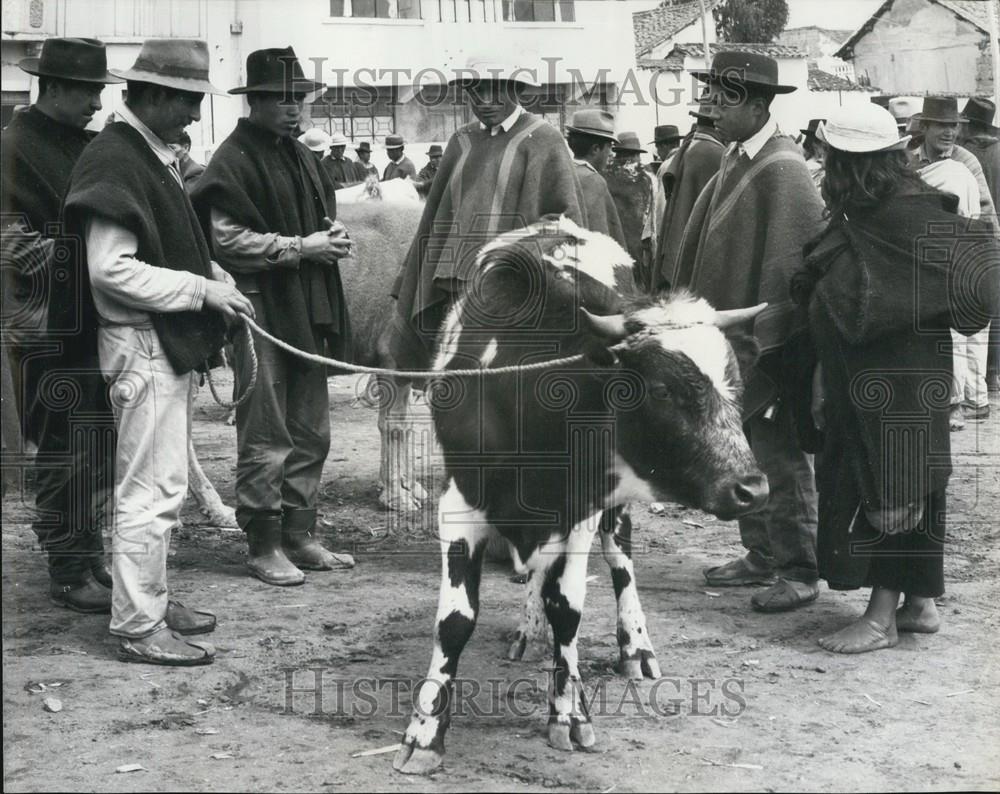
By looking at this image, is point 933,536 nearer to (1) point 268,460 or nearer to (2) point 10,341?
(1) point 268,460

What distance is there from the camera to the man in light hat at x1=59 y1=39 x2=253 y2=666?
15.0 feet

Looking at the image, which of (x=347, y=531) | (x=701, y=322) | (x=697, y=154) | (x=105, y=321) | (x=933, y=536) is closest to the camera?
(x=701, y=322)

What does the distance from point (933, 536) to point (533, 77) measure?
269 centimetres

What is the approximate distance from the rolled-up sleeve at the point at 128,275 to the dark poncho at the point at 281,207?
49.9 inches

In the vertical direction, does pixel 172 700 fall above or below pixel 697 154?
below

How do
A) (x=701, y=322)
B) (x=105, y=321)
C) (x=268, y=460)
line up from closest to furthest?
(x=701, y=322)
(x=105, y=321)
(x=268, y=460)

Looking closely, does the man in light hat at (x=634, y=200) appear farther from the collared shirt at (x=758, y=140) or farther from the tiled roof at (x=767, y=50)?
the tiled roof at (x=767, y=50)

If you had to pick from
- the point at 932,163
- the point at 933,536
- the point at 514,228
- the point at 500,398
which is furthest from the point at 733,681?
the point at 932,163

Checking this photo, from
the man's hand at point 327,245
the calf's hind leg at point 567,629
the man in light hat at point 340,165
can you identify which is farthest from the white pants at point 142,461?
the man in light hat at point 340,165

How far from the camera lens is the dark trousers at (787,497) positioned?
5.80 metres

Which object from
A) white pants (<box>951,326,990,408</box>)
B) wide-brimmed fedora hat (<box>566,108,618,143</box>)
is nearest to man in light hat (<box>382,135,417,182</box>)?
wide-brimmed fedora hat (<box>566,108,618,143</box>)

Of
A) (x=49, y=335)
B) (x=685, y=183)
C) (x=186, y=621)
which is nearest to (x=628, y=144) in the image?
(x=685, y=183)

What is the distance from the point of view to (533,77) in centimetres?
546

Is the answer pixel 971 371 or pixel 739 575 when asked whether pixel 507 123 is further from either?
pixel 971 371
